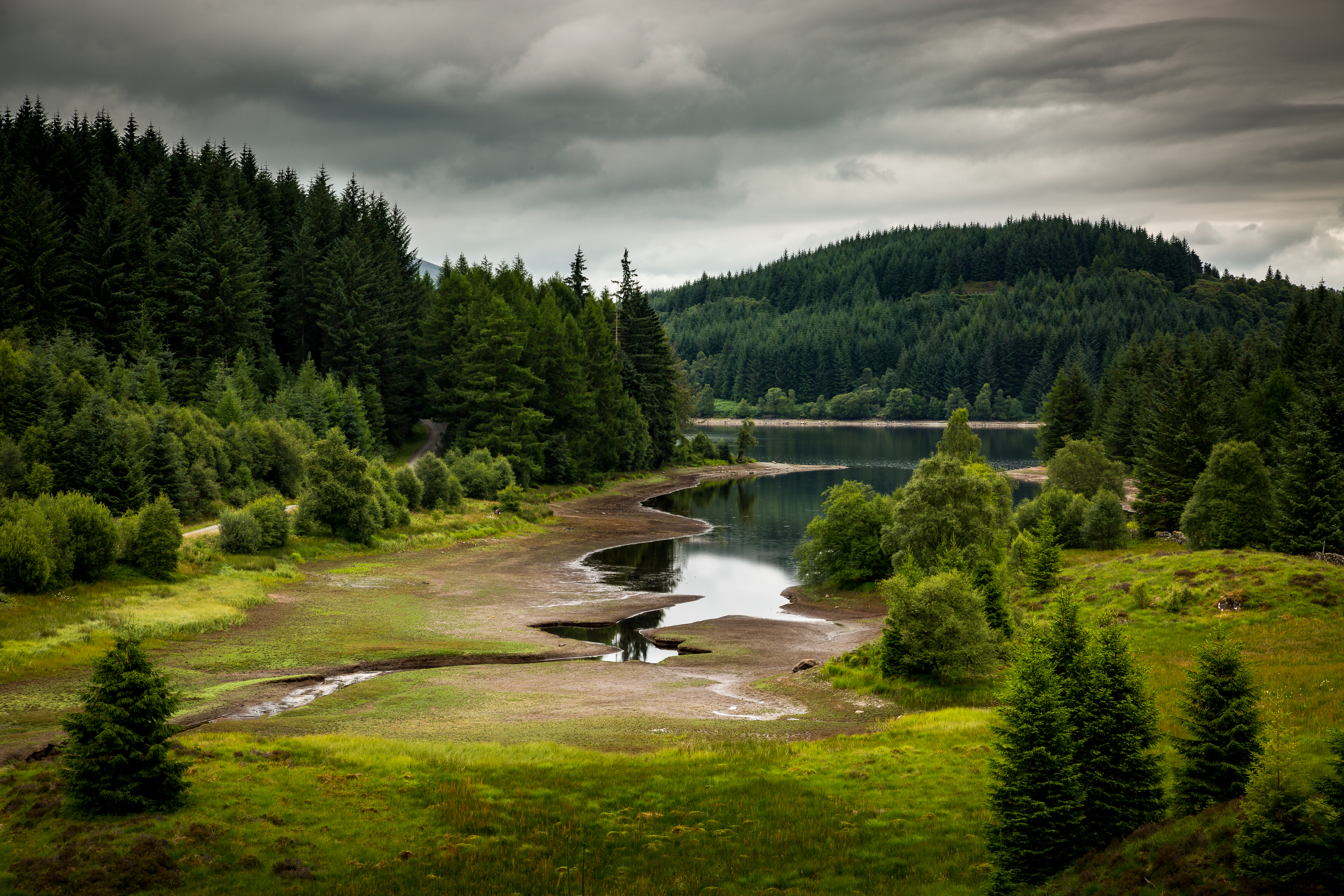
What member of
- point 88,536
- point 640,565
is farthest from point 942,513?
point 88,536

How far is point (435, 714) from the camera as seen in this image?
1206 inches

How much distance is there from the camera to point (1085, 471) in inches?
3317

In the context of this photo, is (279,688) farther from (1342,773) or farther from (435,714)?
(1342,773)

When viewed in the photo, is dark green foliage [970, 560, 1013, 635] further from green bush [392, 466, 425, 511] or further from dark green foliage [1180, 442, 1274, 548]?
green bush [392, 466, 425, 511]

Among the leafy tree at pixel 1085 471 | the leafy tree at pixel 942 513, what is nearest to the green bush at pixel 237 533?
the leafy tree at pixel 942 513

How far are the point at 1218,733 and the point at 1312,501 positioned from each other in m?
45.2

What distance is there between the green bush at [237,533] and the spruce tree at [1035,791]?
4962 cm

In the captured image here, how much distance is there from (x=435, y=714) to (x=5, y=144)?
101 meters

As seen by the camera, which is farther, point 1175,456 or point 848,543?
point 1175,456

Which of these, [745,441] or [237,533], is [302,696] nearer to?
[237,533]

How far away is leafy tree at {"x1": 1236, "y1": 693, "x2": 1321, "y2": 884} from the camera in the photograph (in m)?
11.8

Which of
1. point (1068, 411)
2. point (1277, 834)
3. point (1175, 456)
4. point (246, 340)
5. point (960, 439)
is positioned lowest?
point (1277, 834)

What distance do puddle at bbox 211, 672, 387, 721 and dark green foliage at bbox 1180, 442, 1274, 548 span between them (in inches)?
1997

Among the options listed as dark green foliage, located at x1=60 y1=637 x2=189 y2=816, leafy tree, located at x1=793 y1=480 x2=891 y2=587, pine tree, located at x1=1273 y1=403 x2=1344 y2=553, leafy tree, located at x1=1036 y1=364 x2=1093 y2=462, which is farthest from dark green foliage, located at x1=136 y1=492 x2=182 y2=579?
leafy tree, located at x1=1036 y1=364 x2=1093 y2=462
